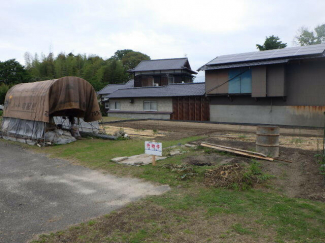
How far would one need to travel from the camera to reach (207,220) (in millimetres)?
4863

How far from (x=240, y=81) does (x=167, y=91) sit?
27.7 ft

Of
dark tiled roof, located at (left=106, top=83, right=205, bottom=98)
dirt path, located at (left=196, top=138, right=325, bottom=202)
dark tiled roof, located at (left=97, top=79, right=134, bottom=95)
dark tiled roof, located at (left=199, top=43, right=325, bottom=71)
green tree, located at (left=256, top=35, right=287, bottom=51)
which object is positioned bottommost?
dirt path, located at (left=196, top=138, right=325, bottom=202)

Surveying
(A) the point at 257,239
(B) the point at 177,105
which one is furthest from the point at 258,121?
(A) the point at 257,239

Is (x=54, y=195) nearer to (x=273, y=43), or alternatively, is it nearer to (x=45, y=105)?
(x=45, y=105)

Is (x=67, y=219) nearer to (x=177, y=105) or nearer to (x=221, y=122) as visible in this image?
(x=221, y=122)

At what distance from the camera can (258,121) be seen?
→ 71.4 feet

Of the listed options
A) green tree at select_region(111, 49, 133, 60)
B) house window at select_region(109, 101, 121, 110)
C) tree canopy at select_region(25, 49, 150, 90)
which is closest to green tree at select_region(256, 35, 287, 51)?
house window at select_region(109, 101, 121, 110)

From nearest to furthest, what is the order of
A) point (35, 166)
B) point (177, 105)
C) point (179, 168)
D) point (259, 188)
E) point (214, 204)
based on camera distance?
1. point (214, 204)
2. point (259, 188)
3. point (179, 168)
4. point (35, 166)
5. point (177, 105)

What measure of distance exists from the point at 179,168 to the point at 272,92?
583 inches

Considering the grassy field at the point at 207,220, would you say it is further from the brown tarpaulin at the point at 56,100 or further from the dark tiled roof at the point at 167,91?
the dark tiled roof at the point at 167,91

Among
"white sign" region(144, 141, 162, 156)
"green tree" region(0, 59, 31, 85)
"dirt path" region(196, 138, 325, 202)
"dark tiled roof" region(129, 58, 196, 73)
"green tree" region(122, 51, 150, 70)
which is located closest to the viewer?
"dirt path" region(196, 138, 325, 202)

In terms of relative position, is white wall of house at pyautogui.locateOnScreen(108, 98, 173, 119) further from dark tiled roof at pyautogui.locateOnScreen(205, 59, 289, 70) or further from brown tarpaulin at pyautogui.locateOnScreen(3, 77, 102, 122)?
brown tarpaulin at pyautogui.locateOnScreen(3, 77, 102, 122)

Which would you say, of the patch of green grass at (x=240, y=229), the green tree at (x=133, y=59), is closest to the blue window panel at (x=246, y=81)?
the patch of green grass at (x=240, y=229)

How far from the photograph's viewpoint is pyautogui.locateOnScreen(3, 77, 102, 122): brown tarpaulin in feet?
45.1
